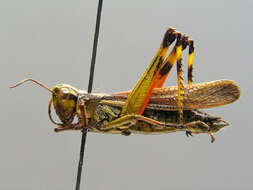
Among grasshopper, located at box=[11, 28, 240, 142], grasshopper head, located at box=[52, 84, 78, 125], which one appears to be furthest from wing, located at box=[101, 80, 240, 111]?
grasshopper head, located at box=[52, 84, 78, 125]

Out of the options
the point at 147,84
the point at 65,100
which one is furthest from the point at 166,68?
the point at 65,100

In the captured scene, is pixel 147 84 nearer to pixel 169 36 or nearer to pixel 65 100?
pixel 169 36

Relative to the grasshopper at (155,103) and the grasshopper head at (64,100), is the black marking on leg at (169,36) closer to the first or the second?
the grasshopper at (155,103)

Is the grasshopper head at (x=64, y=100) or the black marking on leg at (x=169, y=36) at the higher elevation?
the black marking on leg at (x=169, y=36)

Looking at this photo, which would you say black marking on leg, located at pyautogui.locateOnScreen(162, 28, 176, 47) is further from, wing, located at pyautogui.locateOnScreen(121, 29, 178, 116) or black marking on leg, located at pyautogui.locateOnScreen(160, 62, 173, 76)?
black marking on leg, located at pyautogui.locateOnScreen(160, 62, 173, 76)

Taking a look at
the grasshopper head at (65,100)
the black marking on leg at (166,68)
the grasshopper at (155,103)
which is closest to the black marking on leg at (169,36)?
the grasshopper at (155,103)

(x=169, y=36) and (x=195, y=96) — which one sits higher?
(x=169, y=36)

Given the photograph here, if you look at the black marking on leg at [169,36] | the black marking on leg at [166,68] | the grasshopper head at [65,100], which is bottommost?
the grasshopper head at [65,100]
